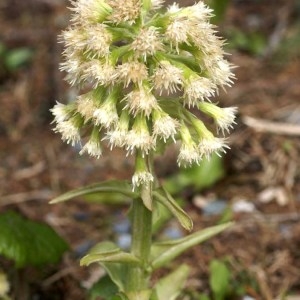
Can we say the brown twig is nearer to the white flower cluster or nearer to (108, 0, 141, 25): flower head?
the white flower cluster

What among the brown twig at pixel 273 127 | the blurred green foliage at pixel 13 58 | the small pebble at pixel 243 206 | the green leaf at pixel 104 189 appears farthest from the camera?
the blurred green foliage at pixel 13 58

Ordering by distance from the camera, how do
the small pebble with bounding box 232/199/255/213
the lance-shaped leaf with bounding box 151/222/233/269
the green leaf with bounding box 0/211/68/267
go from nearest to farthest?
the lance-shaped leaf with bounding box 151/222/233/269
the green leaf with bounding box 0/211/68/267
the small pebble with bounding box 232/199/255/213

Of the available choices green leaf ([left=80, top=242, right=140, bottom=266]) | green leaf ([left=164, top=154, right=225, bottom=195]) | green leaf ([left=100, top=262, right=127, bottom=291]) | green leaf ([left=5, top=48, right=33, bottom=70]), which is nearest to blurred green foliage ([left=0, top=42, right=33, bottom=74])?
green leaf ([left=5, top=48, right=33, bottom=70])

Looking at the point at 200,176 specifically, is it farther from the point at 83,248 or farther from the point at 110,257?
the point at 110,257

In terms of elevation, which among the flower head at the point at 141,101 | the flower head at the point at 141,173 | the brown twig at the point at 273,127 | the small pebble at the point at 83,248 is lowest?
the small pebble at the point at 83,248

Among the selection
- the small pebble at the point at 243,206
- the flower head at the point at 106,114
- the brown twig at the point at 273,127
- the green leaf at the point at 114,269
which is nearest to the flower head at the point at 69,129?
the flower head at the point at 106,114

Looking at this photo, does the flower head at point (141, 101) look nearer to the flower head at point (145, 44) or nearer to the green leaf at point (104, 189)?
the flower head at point (145, 44)
